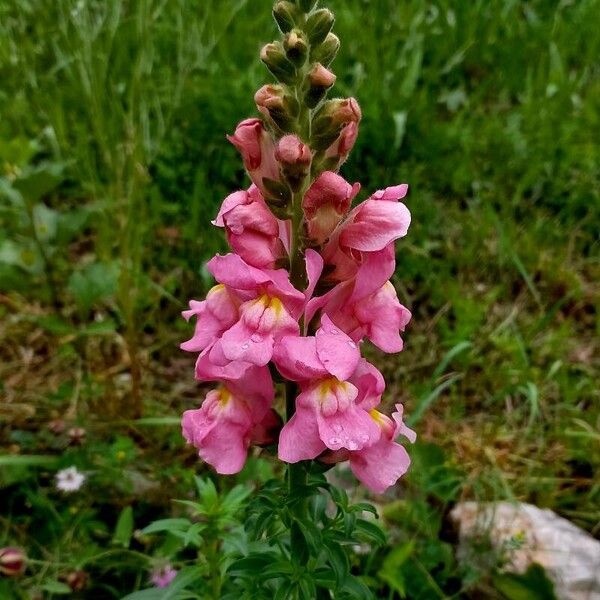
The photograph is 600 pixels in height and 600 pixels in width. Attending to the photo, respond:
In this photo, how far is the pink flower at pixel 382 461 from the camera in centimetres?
130

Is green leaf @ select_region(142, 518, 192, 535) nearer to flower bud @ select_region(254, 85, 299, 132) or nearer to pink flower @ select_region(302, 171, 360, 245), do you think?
pink flower @ select_region(302, 171, 360, 245)

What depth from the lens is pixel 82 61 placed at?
2359 millimetres

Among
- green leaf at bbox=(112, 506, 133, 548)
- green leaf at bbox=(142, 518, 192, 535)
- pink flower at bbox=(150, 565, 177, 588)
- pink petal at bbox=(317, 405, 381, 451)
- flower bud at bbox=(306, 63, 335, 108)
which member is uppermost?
flower bud at bbox=(306, 63, 335, 108)

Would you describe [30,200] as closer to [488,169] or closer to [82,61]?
[82,61]

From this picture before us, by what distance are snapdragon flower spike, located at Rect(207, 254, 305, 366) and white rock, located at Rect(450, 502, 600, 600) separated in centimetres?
Result: 106

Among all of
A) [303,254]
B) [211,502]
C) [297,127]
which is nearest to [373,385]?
[303,254]

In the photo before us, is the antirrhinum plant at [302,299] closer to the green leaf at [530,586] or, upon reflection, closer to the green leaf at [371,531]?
the green leaf at [371,531]

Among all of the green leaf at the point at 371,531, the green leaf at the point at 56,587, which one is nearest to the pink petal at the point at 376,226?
the green leaf at the point at 371,531

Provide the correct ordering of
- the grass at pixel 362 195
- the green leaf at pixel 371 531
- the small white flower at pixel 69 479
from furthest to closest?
the grass at pixel 362 195 → the small white flower at pixel 69 479 → the green leaf at pixel 371 531

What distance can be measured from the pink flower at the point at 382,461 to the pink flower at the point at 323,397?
0.21 ft

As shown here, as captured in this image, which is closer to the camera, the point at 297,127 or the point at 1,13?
the point at 297,127

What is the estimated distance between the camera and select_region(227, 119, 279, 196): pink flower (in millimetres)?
1272

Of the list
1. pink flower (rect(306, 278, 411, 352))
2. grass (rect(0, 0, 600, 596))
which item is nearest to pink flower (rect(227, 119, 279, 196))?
pink flower (rect(306, 278, 411, 352))

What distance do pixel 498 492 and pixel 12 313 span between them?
74.0 inches
